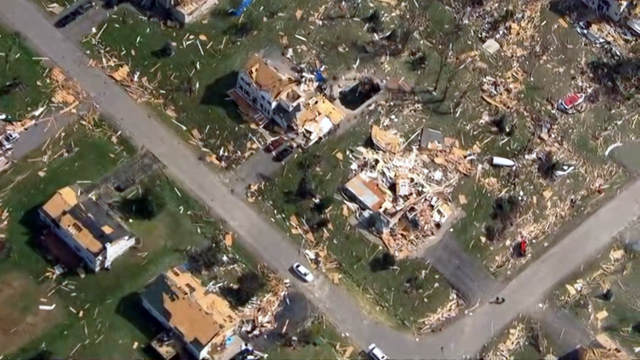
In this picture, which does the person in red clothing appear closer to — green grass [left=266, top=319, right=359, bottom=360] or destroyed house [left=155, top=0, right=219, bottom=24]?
green grass [left=266, top=319, right=359, bottom=360]

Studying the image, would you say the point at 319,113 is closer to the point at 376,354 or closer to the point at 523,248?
the point at 523,248

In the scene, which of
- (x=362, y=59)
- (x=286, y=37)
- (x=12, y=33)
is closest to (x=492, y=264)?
(x=362, y=59)

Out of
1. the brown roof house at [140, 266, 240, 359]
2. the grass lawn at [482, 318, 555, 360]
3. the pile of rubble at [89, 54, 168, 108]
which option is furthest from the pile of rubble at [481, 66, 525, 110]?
the brown roof house at [140, 266, 240, 359]

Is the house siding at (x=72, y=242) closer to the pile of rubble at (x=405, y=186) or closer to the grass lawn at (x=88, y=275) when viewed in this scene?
the grass lawn at (x=88, y=275)

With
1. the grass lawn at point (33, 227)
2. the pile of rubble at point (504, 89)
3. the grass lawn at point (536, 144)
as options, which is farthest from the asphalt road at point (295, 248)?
the pile of rubble at point (504, 89)

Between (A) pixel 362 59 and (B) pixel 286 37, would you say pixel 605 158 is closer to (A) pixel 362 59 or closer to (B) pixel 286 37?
(A) pixel 362 59

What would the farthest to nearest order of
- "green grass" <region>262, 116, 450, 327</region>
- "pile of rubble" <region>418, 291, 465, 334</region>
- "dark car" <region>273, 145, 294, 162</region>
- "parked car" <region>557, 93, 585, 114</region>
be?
"parked car" <region>557, 93, 585, 114</region>
"dark car" <region>273, 145, 294, 162</region>
"green grass" <region>262, 116, 450, 327</region>
"pile of rubble" <region>418, 291, 465, 334</region>
